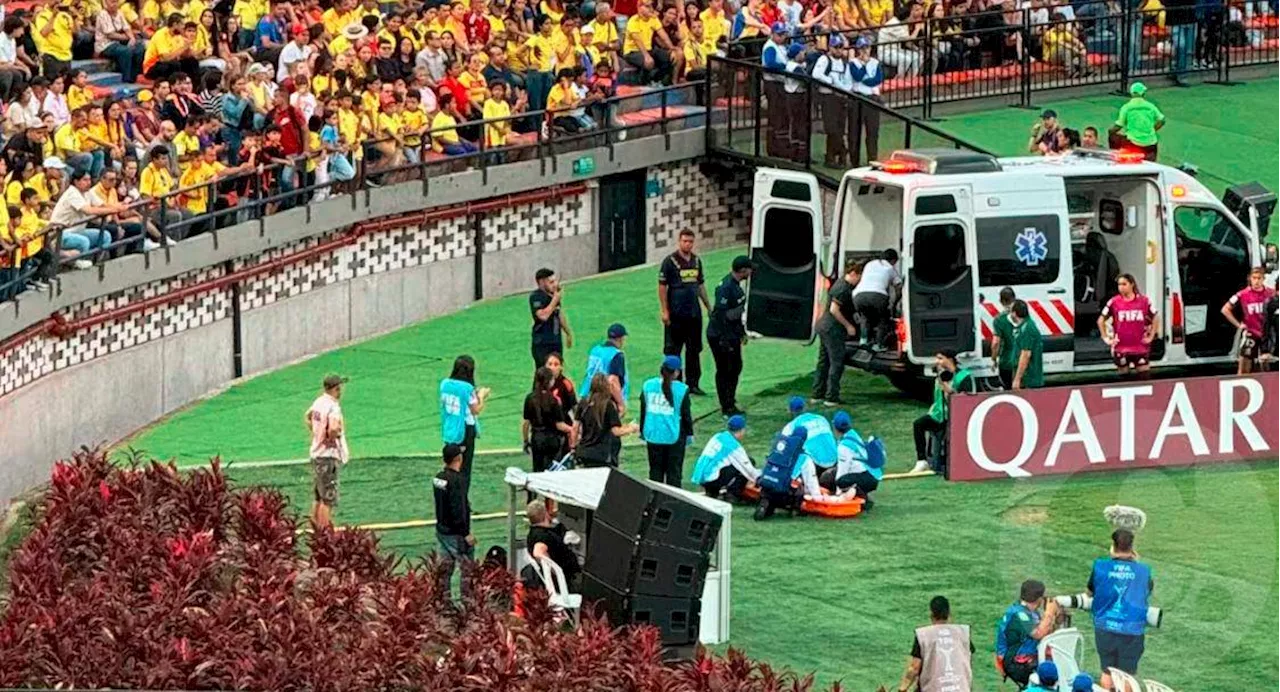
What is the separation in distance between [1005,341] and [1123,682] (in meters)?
8.62

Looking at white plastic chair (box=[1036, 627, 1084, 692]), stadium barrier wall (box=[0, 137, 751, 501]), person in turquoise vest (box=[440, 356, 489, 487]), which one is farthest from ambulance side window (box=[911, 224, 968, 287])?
white plastic chair (box=[1036, 627, 1084, 692])

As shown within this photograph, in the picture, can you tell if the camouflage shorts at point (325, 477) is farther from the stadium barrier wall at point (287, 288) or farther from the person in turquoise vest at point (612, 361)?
the stadium barrier wall at point (287, 288)

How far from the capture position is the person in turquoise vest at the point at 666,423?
Answer: 28.1 metres

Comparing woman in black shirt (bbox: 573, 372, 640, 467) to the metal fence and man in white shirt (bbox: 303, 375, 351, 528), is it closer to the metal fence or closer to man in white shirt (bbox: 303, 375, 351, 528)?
man in white shirt (bbox: 303, 375, 351, 528)

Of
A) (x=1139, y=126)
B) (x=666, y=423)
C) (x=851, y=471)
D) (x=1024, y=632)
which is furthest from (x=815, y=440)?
(x=1139, y=126)

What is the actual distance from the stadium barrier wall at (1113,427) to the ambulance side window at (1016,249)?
286 centimetres

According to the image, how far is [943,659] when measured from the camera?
2216 centimetres

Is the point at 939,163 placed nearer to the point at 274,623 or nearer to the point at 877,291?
the point at 877,291

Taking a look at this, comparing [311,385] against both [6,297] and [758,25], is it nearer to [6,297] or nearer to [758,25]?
[6,297]

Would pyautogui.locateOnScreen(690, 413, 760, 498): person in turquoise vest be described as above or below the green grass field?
above

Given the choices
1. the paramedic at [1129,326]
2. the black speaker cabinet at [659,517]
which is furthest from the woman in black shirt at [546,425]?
the paramedic at [1129,326]

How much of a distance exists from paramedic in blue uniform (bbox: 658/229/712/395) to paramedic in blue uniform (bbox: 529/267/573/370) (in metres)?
1.19

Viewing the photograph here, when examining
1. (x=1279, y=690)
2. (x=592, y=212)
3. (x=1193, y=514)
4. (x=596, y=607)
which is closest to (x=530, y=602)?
(x=596, y=607)

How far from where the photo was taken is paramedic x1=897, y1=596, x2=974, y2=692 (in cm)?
2217
